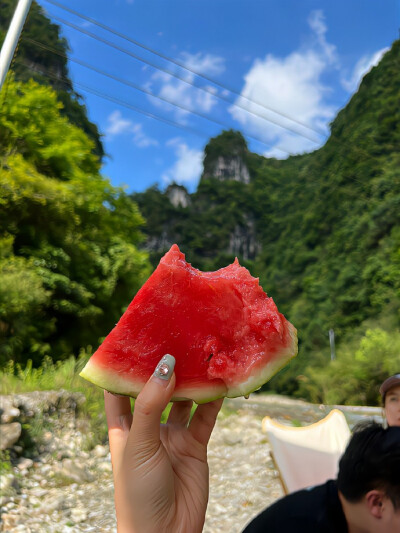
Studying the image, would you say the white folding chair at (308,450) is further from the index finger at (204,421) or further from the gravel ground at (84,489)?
the index finger at (204,421)

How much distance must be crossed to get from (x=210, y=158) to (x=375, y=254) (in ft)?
166

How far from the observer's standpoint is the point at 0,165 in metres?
8.63

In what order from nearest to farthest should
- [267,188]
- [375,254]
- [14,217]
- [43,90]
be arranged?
[14,217], [43,90], [375,254], [267,188]

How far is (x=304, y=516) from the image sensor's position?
1.39 metres

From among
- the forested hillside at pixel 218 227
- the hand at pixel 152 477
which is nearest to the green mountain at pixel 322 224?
the forested hillside at pixel 218 227

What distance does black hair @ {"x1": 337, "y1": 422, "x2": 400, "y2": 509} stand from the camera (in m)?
1.23

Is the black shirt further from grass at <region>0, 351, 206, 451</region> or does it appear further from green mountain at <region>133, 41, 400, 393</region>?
green mountain at <region>133, 41, 400, 393</region>

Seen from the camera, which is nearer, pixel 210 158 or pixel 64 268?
pixel 64 268

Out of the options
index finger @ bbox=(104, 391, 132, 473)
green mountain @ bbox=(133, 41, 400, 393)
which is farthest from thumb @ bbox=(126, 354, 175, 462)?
green mountain @ bbox=(133, 41, 400, 393)

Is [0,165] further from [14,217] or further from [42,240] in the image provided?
[42,240]

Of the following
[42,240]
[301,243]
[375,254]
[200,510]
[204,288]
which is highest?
[301,243]

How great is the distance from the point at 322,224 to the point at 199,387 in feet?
132

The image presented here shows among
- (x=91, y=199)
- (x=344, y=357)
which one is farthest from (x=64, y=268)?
(x=344, y=357)

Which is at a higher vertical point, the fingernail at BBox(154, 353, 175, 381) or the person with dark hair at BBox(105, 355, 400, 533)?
the fingernail at BBox(154, 353, 175, 381)
